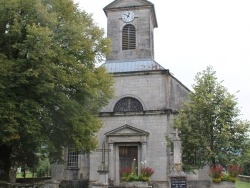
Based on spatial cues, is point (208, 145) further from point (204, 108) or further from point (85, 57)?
point (85, 57)

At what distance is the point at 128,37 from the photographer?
95.6ft

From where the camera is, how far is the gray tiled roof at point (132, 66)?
1061 inches

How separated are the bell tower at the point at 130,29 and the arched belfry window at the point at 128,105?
3.81m

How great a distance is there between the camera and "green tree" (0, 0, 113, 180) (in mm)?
14656

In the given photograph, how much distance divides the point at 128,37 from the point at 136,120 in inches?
302

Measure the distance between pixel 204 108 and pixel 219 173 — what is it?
370 centimetres

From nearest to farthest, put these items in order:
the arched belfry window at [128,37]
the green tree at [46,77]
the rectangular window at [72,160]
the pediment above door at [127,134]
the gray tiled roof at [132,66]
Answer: the green tree at [46,77], the pediment above door at [127,134], the rectangular window at [72,160], the gray tiled roof at [132,66], the arched belfry window at [128,37]

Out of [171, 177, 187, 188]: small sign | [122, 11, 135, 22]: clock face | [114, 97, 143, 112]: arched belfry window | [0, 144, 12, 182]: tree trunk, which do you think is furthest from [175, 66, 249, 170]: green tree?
[122, 11, 135, 22]: clock face

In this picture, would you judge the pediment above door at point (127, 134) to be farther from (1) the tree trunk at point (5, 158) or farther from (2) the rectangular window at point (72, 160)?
(1) the tree trunk at point (5, 158)

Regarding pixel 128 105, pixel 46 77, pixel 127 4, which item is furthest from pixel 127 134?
pixel 127 4

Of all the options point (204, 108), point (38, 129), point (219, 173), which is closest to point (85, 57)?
point (38, 129)

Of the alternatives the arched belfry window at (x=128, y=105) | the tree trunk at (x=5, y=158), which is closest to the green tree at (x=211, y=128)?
the arched belfry window at (x=128, y=105)

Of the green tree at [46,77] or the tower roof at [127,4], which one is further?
the tower roof at [127,4]

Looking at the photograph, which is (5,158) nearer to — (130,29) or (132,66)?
(132,66)
